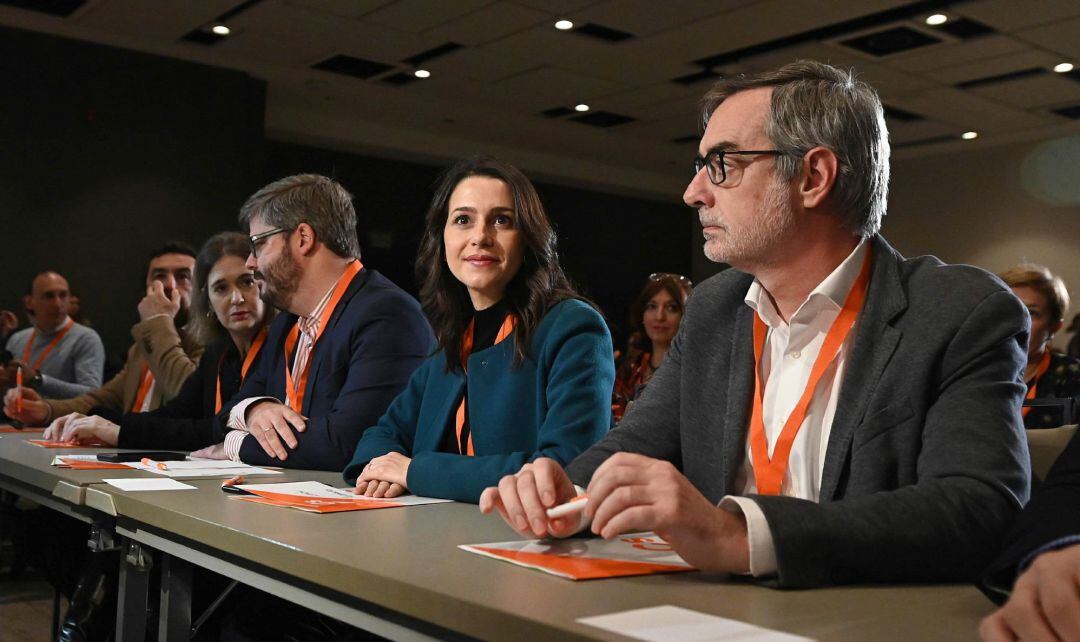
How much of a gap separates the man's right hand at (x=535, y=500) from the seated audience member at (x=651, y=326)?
13.8 feet

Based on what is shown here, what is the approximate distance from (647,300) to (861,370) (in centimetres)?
441

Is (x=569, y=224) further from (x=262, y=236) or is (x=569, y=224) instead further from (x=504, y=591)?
(x=504, y=591)

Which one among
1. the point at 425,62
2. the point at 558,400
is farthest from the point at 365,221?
the point at 558,400

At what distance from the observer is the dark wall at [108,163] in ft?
22.9

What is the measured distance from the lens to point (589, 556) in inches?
46.3

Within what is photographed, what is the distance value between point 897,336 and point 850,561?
1.25ft

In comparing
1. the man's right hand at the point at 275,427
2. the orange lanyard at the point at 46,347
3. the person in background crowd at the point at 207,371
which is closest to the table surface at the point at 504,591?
the man's right hand at the point at 275,427

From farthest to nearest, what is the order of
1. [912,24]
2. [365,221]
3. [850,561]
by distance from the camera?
[365,221] < [912,24] < [850,561]

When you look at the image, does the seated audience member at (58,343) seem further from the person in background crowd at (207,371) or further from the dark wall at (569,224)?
the dark wall at (569,224)

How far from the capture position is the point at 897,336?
1.31 m

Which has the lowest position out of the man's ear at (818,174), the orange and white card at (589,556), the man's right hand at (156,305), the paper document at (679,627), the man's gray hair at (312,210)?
the orange and white card at (589,556)

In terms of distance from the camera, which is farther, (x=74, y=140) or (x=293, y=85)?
(x=293, y=85)

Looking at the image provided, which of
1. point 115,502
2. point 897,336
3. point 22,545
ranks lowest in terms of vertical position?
point 22,545

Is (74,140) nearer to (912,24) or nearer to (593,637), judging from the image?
(912,24)
